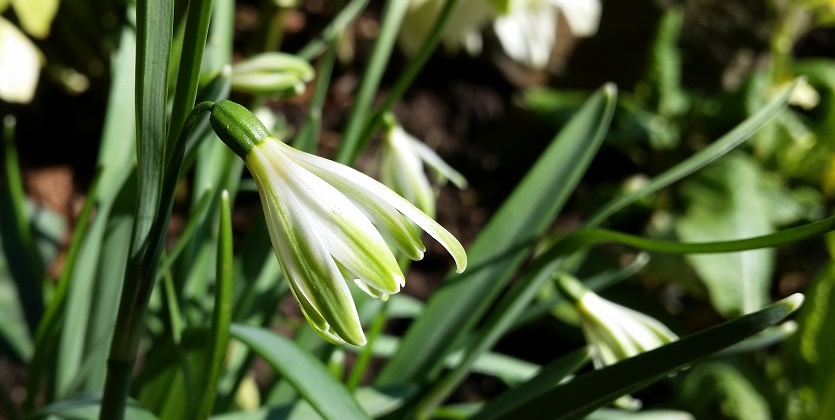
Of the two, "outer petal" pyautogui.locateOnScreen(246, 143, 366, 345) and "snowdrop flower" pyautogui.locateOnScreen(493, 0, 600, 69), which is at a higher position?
"snowdrop flower" pyautogui.locateOnScreen(493, 0, 600, 69)

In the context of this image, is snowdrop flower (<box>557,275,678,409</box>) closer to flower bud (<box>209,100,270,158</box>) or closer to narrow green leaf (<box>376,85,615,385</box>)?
narrow green leaf (<box>376,85,615,385</box>)

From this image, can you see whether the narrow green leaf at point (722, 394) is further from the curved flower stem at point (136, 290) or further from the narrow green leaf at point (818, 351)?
the curved flower stem at point (136, 290)

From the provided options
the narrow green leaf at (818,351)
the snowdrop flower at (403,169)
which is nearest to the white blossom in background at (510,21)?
the snowdrop flower at (403,169)

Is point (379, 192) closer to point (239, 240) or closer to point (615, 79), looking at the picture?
point (239, 240)

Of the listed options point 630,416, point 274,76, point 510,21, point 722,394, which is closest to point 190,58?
point 274,76

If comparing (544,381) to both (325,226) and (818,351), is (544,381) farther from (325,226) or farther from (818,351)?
(818,351)


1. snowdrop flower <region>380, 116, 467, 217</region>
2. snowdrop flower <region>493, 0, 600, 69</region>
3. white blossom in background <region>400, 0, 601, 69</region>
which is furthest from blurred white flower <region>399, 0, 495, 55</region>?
snowdrop flower <region>380, 116, 467, 217</region>
